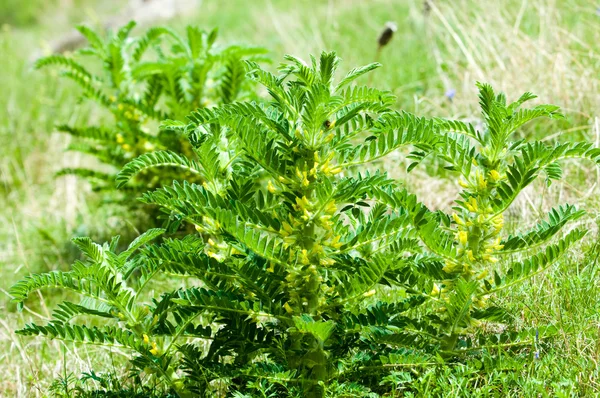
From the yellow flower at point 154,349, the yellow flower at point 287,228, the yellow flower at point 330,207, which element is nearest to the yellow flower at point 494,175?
the yellow flower at point 330,207

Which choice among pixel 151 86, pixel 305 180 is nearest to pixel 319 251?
pixel 305 180

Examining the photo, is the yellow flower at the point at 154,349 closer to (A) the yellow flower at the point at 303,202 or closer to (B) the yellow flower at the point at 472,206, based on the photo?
(A) the yellow flower at the point at 303,202

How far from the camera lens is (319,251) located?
1624mm

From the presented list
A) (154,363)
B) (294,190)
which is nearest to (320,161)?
(294,190)

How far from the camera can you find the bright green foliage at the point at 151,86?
304 cm

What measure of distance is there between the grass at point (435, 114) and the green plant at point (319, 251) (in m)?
0.15

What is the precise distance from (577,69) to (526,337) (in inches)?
87.9

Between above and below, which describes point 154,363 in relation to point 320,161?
below

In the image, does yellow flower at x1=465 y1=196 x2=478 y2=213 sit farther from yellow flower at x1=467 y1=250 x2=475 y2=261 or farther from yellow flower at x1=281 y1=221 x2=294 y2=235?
yellow flower at x1=281 y1=221 x2=294 y2=235

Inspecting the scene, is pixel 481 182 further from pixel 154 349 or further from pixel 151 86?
pixel 151 86

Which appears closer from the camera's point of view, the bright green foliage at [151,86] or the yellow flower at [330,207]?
the yellow flower at [330,207]

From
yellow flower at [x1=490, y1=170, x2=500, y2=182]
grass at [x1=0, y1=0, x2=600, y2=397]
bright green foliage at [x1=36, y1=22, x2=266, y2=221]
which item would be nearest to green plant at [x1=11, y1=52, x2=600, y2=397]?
yellow flower at [x1=490, y1=170, x2=500, y2=182]

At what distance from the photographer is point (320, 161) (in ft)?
5.30

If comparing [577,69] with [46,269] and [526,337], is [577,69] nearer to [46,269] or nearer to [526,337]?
[526,337]
